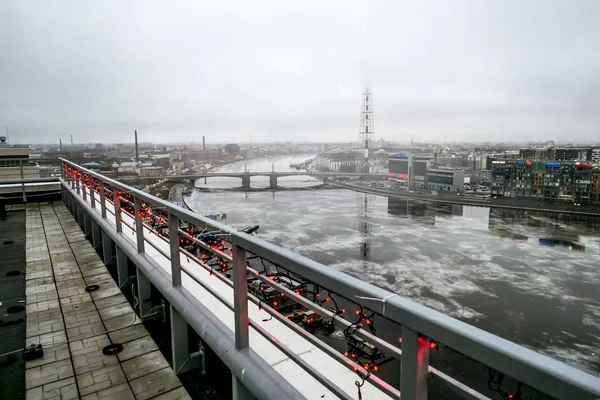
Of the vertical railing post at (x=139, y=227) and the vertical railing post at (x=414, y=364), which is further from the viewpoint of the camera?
the vertical railing post at (x=139, y=227)

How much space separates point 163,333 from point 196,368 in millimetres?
403

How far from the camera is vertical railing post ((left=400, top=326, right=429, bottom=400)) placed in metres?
0.75

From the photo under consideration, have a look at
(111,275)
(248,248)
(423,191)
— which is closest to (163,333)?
(111,275)

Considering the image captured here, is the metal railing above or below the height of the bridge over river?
above

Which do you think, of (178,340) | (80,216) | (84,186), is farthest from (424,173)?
(178,340)

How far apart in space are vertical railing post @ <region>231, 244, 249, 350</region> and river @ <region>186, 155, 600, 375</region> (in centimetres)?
1174

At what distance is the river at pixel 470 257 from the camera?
12.3m

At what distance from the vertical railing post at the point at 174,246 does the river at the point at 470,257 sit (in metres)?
11.6

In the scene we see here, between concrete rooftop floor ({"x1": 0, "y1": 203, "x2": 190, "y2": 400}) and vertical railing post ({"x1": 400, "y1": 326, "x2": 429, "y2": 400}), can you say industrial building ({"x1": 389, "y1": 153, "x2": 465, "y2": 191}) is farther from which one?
vertical railing post ({"x1": 400, "y1": 326, "x2": 429, "y2": 400})

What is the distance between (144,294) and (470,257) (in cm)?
1950

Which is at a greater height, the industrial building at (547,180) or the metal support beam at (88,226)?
the metal support beam at (88,226)

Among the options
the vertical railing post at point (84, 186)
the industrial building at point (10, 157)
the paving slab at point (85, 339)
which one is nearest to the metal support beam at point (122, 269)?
the paving slab at point (85, 339)

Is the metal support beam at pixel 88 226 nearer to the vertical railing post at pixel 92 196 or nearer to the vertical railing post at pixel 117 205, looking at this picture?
the vertical railing post at pixel 92 196

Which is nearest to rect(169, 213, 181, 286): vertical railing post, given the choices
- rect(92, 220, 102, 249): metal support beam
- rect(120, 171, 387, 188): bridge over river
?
rect(92, 220, 102, 249): metal support beam
